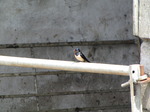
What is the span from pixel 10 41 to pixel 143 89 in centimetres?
398

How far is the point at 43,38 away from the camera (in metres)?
6.36

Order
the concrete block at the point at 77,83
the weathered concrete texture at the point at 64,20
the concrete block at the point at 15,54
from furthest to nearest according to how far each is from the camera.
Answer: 1. the concrete block at the point at 77,83
2. the concrete block at the point at 15,54
3. the weathered concrete texture at the point at 64,20

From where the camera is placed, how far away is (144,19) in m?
2.64

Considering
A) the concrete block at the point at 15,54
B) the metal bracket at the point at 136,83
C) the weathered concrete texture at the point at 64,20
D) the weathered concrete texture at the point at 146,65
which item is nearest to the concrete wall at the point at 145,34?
the weathered concrete texture at the point at 146,65

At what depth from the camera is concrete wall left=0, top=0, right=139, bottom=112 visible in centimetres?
626

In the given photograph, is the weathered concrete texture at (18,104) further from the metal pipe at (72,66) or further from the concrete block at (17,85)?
the metal pipe at (72,66)

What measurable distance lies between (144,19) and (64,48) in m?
3.87

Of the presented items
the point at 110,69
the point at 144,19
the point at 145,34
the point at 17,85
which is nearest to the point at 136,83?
the point at 110,69

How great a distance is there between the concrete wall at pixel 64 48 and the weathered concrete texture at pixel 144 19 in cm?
361

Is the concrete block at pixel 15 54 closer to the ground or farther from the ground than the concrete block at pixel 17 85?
farther from the ground

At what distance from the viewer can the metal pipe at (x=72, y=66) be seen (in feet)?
7.74

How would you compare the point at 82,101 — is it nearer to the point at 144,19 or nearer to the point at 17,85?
the point at 17,85

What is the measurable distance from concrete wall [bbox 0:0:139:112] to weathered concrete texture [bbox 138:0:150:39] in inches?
142

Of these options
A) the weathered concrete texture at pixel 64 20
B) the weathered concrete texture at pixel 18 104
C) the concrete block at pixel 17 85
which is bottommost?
the weathered concrete texture at pixel 18 104
